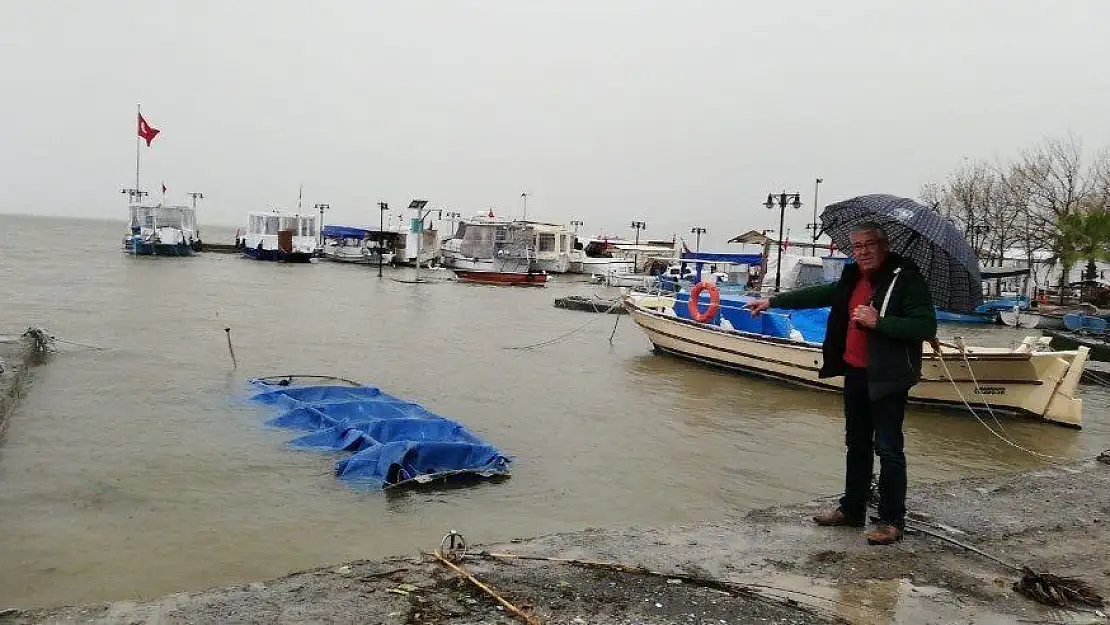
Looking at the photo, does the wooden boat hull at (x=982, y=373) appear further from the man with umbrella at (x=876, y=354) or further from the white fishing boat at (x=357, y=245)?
the white fishing boat at (x=357, y=245)

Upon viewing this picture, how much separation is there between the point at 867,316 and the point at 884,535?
1.41 meters

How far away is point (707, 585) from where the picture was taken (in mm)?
4371

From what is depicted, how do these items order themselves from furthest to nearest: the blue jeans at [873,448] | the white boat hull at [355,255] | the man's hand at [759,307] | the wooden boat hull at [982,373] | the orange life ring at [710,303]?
1. the white boat hull at [355,255]
2. the orange life ring at [710,303]
3. the wooden boat hull at [982,373]
4. the man's hand at [759,307]
5. the blue jeans at [873,448]

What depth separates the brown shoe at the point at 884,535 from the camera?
5.06m

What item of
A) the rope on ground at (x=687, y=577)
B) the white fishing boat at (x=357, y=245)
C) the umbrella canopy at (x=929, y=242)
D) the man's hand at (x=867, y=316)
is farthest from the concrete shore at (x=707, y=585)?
the white fishing boat at (x=357, y=245)

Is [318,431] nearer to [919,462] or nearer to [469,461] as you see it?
[469,461]

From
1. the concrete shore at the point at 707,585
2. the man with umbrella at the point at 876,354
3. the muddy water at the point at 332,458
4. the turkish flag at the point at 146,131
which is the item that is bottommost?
the muddy water at the point at 332,458

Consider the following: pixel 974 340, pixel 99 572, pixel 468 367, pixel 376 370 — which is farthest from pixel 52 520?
pixel 974 340

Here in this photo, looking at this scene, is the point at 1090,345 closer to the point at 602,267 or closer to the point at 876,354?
the point at 876,354

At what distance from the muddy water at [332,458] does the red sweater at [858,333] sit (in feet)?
10.9

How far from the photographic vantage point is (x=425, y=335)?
23078 mm

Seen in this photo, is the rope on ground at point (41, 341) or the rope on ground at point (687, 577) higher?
the rope on ground at point (687, 577)

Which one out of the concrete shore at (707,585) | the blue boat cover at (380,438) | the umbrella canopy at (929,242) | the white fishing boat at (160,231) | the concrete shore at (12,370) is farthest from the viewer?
the white fishing boat at (160,231)

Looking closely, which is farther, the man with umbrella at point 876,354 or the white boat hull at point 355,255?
the white boat hull at point 355,255
